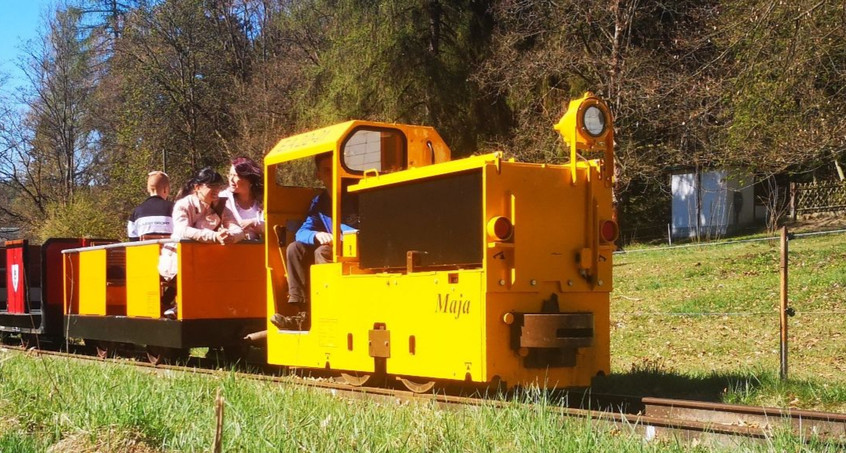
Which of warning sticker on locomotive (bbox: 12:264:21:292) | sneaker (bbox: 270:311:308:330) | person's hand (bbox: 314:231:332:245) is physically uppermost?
person's hand (bbox: 314:231:332:245)

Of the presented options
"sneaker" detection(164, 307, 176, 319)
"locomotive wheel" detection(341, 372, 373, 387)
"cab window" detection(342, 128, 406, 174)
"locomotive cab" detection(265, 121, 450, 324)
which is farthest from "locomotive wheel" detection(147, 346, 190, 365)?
"cab window" detection(342, 128, 406, 174)

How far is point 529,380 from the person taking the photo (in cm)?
723

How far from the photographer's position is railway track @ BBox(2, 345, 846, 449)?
210 inches

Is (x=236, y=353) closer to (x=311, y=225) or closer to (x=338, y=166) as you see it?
(x=311, y=225)

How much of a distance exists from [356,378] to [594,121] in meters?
2.98

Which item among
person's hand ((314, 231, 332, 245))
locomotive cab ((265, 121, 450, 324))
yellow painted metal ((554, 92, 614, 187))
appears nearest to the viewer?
yellow painted metal ((554, 92, 614, 187))

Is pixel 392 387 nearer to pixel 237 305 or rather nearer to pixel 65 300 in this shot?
pixel 237 305

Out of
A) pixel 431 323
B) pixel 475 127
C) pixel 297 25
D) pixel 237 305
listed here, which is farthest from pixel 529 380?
pixel 297 25

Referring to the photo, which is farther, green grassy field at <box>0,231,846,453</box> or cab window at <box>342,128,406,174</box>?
cab window at <box>342,128,406,174</box>

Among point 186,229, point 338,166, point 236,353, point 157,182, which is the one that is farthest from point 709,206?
point 338,166

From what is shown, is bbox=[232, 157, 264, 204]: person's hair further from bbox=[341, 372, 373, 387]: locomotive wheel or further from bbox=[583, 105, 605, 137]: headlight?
bbox=[583, 105, 605, 137]: headlight

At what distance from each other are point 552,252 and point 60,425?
3.67 meters

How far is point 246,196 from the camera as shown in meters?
10.4

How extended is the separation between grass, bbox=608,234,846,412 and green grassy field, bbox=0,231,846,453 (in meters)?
0.03
